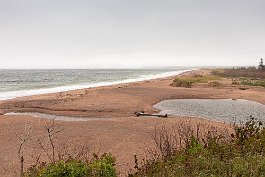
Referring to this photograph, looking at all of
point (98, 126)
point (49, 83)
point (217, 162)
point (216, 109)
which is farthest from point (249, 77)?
point (217, 162)

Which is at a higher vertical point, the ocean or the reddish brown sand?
the reddish brown sand

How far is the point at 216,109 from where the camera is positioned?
22859 mm

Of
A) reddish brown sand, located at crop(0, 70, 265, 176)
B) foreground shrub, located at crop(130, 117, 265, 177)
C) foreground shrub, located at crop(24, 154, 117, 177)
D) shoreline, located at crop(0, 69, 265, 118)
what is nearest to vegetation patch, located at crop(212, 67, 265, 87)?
shoreline, located at crop(0, 69, 265, 118)

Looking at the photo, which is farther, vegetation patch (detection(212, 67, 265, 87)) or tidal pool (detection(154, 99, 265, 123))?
vegetation patch (detection(212, 67, 265, 87))

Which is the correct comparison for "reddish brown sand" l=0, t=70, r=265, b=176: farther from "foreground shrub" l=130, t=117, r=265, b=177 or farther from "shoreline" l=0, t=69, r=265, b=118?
"foreground shrub" l=130, t=117, r=265, b=177

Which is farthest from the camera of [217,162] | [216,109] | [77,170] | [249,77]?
[249,77]

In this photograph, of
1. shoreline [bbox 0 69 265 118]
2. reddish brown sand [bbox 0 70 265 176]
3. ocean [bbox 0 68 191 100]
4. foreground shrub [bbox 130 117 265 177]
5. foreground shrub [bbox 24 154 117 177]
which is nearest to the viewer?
foreground shrub [bbox 130 117 265 177]

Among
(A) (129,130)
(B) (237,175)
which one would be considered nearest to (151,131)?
(A) (129,130)

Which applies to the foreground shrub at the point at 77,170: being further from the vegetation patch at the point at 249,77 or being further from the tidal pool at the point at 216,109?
the vegetation patch at the point at 249,77

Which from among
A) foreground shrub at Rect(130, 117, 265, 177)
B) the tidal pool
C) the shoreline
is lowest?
the tidal pool

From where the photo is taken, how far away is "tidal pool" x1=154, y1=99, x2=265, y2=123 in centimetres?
1988

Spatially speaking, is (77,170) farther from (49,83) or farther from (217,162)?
(49,83)

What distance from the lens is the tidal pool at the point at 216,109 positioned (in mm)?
19875

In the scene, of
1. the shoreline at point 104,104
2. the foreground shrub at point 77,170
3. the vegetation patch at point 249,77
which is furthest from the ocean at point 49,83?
the foreground shrub at point 77,170
